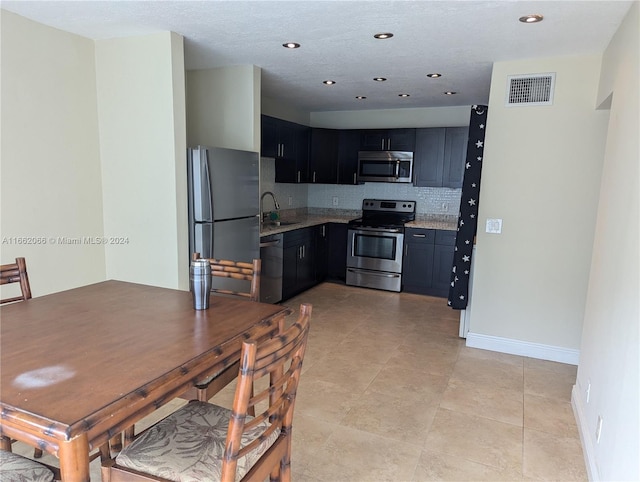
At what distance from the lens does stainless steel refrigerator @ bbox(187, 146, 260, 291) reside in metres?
3.30

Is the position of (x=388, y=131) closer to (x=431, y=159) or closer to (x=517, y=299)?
(x=431, y=159)

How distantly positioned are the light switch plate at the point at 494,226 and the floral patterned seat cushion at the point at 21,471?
132 inches

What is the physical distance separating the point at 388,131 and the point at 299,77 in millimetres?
1951

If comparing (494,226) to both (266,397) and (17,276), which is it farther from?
(17,276)

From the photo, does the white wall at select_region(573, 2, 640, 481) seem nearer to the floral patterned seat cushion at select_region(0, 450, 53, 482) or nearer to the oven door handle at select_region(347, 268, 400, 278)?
the floral patterned seat cushion at select_region(0, 450, 53, 482)

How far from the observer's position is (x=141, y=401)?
119 centimetres

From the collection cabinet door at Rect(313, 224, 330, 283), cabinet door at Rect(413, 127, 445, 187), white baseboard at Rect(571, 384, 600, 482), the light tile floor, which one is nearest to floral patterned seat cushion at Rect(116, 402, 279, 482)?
the light tile floor

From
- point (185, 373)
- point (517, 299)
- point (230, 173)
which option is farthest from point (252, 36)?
point (517, 299)

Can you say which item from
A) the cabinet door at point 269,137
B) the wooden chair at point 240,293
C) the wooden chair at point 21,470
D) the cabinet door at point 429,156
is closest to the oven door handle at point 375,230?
the cabinet door at point 429,156

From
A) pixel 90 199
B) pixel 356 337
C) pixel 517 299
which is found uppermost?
pixel 90 199

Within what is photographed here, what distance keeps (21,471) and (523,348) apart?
11.6ft

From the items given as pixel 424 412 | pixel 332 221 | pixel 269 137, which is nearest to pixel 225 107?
pixel 269 137

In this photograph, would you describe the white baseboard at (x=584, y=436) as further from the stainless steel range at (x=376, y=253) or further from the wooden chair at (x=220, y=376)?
the stainless steel range at (x=376, y=253)

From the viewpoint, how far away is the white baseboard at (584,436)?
6.60 ft
